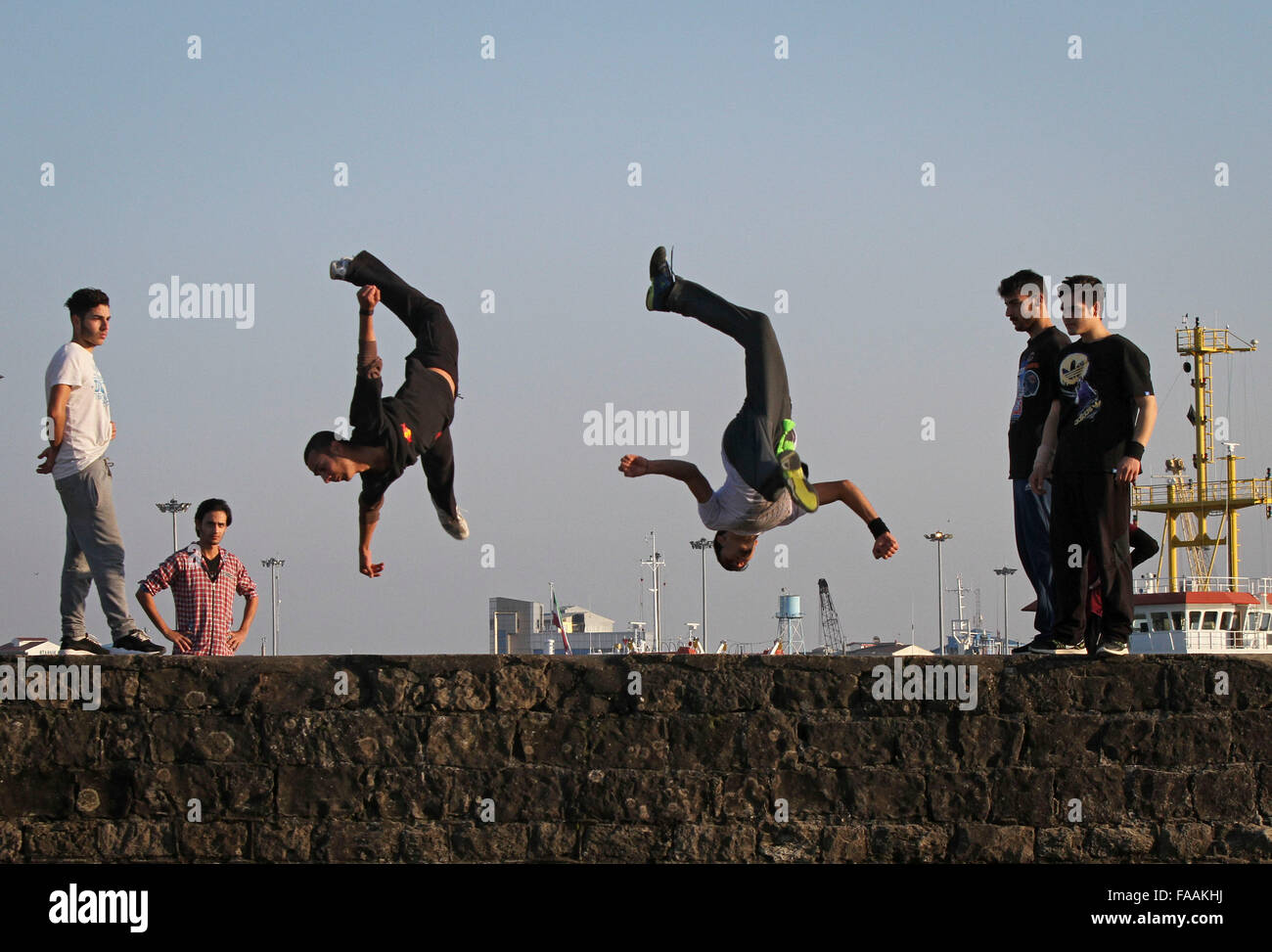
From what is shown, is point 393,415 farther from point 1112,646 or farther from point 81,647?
point 1112,646

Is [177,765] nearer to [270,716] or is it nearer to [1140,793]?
[270,716]

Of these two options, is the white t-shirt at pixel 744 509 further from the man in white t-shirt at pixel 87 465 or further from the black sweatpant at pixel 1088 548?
the man in white t-shirt at pixel 87 465

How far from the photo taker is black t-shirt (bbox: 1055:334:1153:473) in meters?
8.12

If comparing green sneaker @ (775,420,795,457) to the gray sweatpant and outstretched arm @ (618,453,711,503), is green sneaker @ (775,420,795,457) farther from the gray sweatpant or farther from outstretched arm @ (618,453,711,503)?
the gray sweatpant

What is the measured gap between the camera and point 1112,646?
8.20 meters

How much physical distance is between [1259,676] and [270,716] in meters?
5.49

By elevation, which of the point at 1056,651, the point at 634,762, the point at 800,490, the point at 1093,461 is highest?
the point at 1093,461

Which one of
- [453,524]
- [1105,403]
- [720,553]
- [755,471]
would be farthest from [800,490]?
[453,524]

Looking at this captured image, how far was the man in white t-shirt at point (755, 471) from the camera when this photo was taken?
888 cm

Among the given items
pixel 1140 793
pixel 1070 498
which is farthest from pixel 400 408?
pixel 1140 793

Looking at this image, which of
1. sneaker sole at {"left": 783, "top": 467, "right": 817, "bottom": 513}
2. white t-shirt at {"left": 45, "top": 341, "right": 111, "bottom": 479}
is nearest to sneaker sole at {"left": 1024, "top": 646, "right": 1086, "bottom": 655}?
sneaker sole at {"left": 783, "top": 467, "right": 817, "bottom": 513}

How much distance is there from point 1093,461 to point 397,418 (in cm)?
408

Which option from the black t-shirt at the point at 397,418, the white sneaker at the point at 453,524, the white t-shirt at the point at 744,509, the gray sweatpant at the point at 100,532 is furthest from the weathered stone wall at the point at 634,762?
the white sneaker at the point at 453,524

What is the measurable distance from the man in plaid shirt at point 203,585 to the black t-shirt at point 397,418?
943 mm
